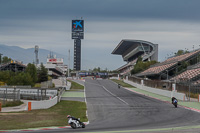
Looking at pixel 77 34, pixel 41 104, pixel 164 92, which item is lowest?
pixel 41 104

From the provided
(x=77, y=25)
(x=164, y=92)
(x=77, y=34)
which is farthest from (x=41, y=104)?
(x=77, y=34)

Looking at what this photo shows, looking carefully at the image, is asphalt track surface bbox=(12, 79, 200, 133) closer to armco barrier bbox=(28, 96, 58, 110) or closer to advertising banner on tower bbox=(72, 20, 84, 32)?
armco barrier bbox=(28, 96, 58, 110)

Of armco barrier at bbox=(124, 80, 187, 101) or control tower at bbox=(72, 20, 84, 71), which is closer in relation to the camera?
armco barrier at bbox=(124, 80, 187, 101)

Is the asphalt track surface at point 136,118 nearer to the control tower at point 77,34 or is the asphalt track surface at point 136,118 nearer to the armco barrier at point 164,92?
the armco barrier at point 164,92

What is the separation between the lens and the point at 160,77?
73.8 metres

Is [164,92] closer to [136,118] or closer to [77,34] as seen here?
[136,118]

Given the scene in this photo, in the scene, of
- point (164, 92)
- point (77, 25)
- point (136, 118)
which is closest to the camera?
point (136, 118)

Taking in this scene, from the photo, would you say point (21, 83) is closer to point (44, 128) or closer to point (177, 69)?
point (177, 69)

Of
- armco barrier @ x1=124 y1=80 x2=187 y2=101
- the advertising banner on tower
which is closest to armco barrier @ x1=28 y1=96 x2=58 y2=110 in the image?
armco barrier @ x1=124 y1=80 x2=187 y2=101

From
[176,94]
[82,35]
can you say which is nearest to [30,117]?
[176,94]

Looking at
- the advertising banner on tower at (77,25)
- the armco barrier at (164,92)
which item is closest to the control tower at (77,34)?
the advertising banner on tower at (77,25)

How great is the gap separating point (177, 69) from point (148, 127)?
194ft

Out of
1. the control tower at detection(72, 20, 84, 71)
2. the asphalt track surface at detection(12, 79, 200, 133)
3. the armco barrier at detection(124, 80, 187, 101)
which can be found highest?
the control tower at detection(72, 20, 84, 71)

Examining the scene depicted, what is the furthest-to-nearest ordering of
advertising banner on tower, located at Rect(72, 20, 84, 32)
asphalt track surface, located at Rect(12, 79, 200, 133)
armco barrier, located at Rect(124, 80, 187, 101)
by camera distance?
advertising banner on tower, located at Rect(72, 20, 84, 32) → armco barrier, located at Rect(124, 80, 187, 101) → asphalt track surface, located at Rect(12, 79, 200, 133)
